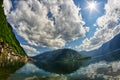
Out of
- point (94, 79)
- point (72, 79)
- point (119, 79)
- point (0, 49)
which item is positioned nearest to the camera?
point (119, 79)

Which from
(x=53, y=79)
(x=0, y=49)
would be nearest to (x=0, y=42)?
(x=0, y=49)

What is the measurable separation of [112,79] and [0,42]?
13568 centimetres

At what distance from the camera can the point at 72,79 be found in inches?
1833

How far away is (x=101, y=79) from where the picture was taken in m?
41.8

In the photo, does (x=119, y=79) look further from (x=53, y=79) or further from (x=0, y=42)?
(x=0, y=42)

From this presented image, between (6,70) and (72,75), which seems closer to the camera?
(72,75)

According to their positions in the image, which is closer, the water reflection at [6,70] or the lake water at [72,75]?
the lake water at [72,75]

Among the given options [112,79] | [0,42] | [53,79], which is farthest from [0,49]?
[112,79]

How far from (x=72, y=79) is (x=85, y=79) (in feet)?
10.6

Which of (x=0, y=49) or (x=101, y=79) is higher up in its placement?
(x=0, y=49)

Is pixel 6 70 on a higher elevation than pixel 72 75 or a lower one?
higher

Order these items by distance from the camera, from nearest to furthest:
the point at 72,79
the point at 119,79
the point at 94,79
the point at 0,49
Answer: the point at 119,79, the point at 94,79, the point at 72,79, the point at 0,49

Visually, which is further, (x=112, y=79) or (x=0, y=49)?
(x=0, y=49)

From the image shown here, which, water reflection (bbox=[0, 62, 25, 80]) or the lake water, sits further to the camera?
water reflection (bbox=[0, 62, 25, 80])
